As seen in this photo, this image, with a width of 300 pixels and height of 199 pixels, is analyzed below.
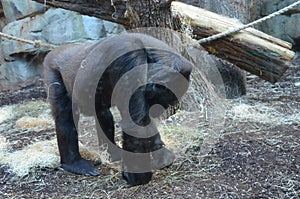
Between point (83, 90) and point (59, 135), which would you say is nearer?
point (83, 90)

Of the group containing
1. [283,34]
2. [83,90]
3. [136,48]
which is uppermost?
[136,48]

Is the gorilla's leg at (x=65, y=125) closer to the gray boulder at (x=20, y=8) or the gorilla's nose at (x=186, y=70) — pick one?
the gorilla's nose at (x=186, y=70)

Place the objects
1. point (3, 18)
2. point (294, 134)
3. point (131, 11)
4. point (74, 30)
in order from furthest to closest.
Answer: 1. point (3, 18)
2. point (74, 30)
3. point (131, 11)
4. point (294, 134)

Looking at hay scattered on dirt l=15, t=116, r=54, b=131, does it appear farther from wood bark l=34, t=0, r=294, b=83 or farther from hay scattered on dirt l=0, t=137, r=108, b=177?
wood bark l=34, t=0, r=294, b=83

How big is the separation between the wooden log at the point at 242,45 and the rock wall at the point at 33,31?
250 cm

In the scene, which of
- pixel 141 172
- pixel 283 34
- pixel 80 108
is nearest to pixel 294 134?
pixel 141 172

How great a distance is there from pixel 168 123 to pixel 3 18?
378 cm

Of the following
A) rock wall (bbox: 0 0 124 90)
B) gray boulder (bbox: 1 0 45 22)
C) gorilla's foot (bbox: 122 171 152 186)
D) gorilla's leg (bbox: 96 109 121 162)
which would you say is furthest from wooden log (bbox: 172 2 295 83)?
gray boulder (bbox: 1 0 45 22)

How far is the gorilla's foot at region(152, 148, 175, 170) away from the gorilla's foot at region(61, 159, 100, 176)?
1.00ft

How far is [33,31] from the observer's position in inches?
213

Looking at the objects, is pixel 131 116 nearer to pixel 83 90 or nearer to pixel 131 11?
pixel 83 90

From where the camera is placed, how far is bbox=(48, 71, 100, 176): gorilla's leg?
220 centimetres

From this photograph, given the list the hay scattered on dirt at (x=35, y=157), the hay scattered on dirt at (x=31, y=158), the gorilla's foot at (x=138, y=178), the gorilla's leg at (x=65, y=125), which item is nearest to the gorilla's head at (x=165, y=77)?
the gorilla's foot at (x=138, y=178)

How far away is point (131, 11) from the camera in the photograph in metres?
2.76
